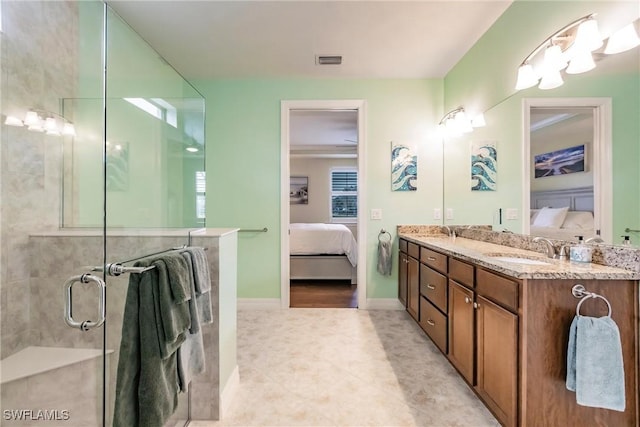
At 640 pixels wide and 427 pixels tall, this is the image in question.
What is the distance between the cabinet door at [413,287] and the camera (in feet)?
8.58

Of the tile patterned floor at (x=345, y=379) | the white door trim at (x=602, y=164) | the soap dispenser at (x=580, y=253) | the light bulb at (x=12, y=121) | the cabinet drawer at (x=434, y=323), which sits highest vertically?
the light bulb at (x=12, y=121)

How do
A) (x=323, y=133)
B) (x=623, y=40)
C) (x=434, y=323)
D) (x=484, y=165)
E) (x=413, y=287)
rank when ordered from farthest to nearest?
1. (x=323, y=133)
2. (x=413, y=287)
3. (x=484, y=165)
4. (x=434, y=323)
5. (x=623, y=40)

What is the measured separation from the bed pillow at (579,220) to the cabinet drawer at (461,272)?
624 mm

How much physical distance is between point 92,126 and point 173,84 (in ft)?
2.09

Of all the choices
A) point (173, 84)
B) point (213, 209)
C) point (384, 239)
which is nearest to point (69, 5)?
point (173, 84)

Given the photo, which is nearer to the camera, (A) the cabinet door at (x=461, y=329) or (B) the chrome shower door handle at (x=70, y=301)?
(B) the chrome shower door handle at (x=70, y=301)

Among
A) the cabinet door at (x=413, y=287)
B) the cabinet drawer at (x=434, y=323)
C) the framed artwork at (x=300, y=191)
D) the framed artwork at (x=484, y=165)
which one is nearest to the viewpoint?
the cabinet drawer at (x=434, y=323)

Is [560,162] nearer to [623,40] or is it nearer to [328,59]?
[623,40]

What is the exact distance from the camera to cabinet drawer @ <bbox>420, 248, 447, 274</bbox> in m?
2.10

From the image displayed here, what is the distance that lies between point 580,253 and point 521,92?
1206mm

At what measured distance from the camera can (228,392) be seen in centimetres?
167

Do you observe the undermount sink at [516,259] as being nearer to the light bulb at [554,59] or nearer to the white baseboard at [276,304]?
the light bulb at [554,59]

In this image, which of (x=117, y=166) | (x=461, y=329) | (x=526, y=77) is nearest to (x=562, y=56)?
(x=526, y=77)

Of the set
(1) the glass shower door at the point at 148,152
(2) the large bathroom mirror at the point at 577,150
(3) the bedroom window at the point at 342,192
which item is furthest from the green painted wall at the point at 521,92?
(3) the bedroom window at the point at 342,192
